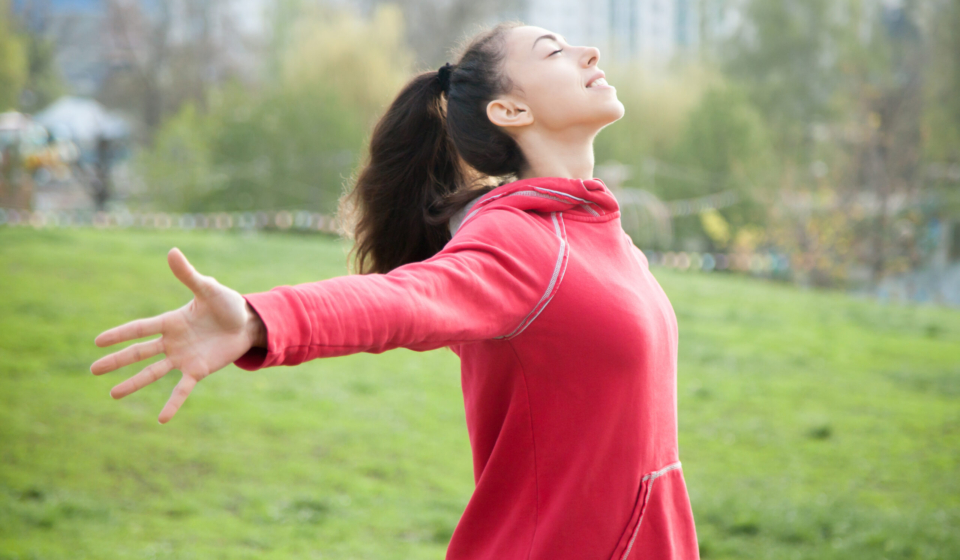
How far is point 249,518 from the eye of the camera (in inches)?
151

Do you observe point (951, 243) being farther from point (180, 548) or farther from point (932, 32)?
point (180, 548)

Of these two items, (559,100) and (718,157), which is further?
(718,157)

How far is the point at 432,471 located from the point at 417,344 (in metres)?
3.57

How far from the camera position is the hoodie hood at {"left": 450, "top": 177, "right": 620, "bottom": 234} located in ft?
4.54

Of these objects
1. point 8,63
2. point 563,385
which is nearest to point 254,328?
point 563,385

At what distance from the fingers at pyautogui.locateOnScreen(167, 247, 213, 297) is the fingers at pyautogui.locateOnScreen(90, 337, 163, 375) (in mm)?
76

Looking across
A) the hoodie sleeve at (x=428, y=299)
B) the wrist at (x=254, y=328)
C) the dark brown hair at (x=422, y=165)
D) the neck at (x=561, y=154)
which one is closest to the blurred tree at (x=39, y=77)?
the dark brown hair at (x=422, y=165)

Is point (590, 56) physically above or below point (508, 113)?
above

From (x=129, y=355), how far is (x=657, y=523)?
936 mm

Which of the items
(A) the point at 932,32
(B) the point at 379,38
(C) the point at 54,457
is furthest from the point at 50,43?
(C) the point at 54,457

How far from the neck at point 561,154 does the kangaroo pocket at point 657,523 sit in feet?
1.94

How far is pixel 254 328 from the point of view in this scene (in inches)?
39.4

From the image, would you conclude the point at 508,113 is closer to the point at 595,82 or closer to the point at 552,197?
the point at 595,82

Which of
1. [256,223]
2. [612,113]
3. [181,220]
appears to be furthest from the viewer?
[256,223]
